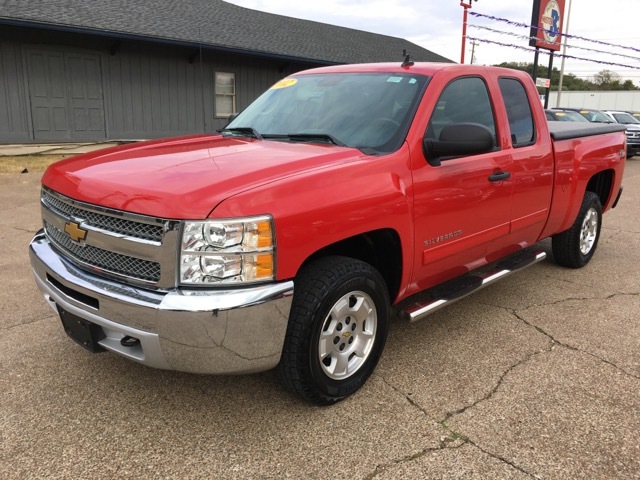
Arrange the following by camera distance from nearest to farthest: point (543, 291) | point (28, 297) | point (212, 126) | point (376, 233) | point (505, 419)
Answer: point (505, 419) < point (376, 233) < point (28, 297) < point (543, 291) < point (212, 126)

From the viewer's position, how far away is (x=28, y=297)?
447 cm

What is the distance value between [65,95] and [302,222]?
1296 centimetres

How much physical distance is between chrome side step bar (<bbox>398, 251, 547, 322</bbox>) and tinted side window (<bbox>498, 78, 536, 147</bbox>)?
3.17 feet

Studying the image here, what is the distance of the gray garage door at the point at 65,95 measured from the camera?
1283 centimetres

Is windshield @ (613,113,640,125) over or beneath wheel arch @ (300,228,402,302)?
over

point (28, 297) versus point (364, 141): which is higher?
point (364, 141)

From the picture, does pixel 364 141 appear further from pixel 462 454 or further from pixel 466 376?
pixel 462 454

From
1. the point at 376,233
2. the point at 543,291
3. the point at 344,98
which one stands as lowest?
the point at 543,291

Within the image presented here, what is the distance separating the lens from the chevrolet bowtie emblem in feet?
8.93

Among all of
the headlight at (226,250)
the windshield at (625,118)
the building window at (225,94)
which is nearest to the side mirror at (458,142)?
the headlight at (226,250)

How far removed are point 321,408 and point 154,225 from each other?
136 centimetres

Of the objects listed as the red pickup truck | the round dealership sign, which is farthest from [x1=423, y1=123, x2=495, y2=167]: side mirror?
the round dealership sign

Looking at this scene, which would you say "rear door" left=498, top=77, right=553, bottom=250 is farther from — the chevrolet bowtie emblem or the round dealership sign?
the round dealership sign

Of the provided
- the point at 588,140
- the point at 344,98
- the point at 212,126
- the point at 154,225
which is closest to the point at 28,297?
the point at 154,225
